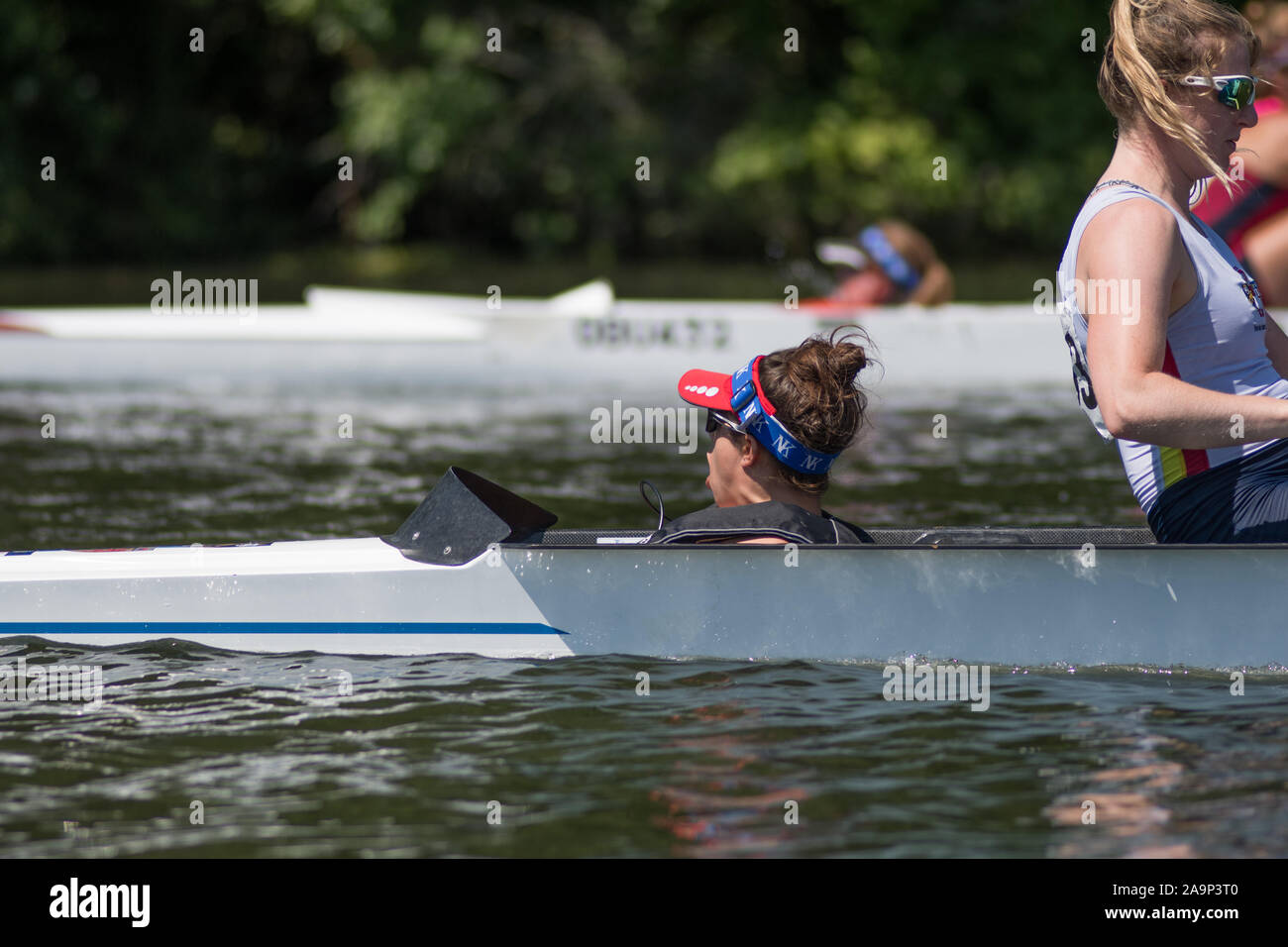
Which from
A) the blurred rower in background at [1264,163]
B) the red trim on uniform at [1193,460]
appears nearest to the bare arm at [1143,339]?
the red trim on uniform at [1193,460]

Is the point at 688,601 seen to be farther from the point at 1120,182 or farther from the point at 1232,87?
the point at 1232,87

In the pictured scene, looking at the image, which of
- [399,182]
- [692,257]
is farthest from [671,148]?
[399,182]

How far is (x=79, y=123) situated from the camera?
1099 inches

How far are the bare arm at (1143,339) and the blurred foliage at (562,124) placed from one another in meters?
24.5

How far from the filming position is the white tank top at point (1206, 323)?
4207mm

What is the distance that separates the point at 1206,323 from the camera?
4254 mm

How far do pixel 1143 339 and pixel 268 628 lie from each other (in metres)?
2.70

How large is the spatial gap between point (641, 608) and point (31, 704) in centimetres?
174

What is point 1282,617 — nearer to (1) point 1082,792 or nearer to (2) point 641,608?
(1) point 1082,792

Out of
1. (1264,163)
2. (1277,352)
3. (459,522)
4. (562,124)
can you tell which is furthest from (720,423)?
(562,124)

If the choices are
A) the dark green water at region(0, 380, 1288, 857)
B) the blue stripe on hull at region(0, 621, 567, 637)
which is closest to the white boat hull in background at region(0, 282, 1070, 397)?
the blue stripe on hull at region(0, 621, 567, 637)

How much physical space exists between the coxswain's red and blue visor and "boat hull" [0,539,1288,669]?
0.26 meters

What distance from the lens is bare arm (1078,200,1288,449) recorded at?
160 inches

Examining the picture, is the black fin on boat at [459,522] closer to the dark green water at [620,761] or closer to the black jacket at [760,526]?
the dark green water at [620,761]
